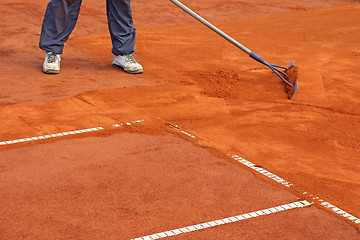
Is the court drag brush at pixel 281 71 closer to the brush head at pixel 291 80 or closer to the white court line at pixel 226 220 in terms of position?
the brush head at pixel 291 80

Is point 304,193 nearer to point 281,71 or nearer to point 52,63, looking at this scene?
point 281,71

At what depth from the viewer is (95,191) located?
11.3 feet

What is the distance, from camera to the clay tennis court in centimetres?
321

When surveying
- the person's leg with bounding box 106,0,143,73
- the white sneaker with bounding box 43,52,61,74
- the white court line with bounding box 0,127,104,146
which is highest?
the person's leg with bounding box 106,0,143,73

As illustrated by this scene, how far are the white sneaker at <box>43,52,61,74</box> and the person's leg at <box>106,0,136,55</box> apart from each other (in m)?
0.61

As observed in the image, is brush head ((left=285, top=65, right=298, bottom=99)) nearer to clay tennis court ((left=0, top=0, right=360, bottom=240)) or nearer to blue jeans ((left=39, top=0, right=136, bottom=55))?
clay tennis court ((left=0, top=0, right=360, bottom=240))

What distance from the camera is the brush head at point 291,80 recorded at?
17.5ft

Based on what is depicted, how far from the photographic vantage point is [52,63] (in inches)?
222

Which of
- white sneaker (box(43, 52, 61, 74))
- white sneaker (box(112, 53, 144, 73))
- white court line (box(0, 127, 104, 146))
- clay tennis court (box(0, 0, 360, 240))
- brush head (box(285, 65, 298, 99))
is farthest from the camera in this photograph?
white sneaker (box(112, 53, 144, 73))

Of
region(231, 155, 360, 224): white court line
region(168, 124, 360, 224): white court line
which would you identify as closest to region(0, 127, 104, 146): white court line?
region(168, 124, 360, 224): white court line

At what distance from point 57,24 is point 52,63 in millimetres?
412

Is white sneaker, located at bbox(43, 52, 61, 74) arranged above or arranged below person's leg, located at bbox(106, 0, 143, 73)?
below

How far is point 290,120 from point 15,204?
2415 millimetres

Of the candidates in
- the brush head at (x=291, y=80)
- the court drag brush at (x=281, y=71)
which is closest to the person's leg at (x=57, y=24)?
the court drag brush at (x=281, y=71)
